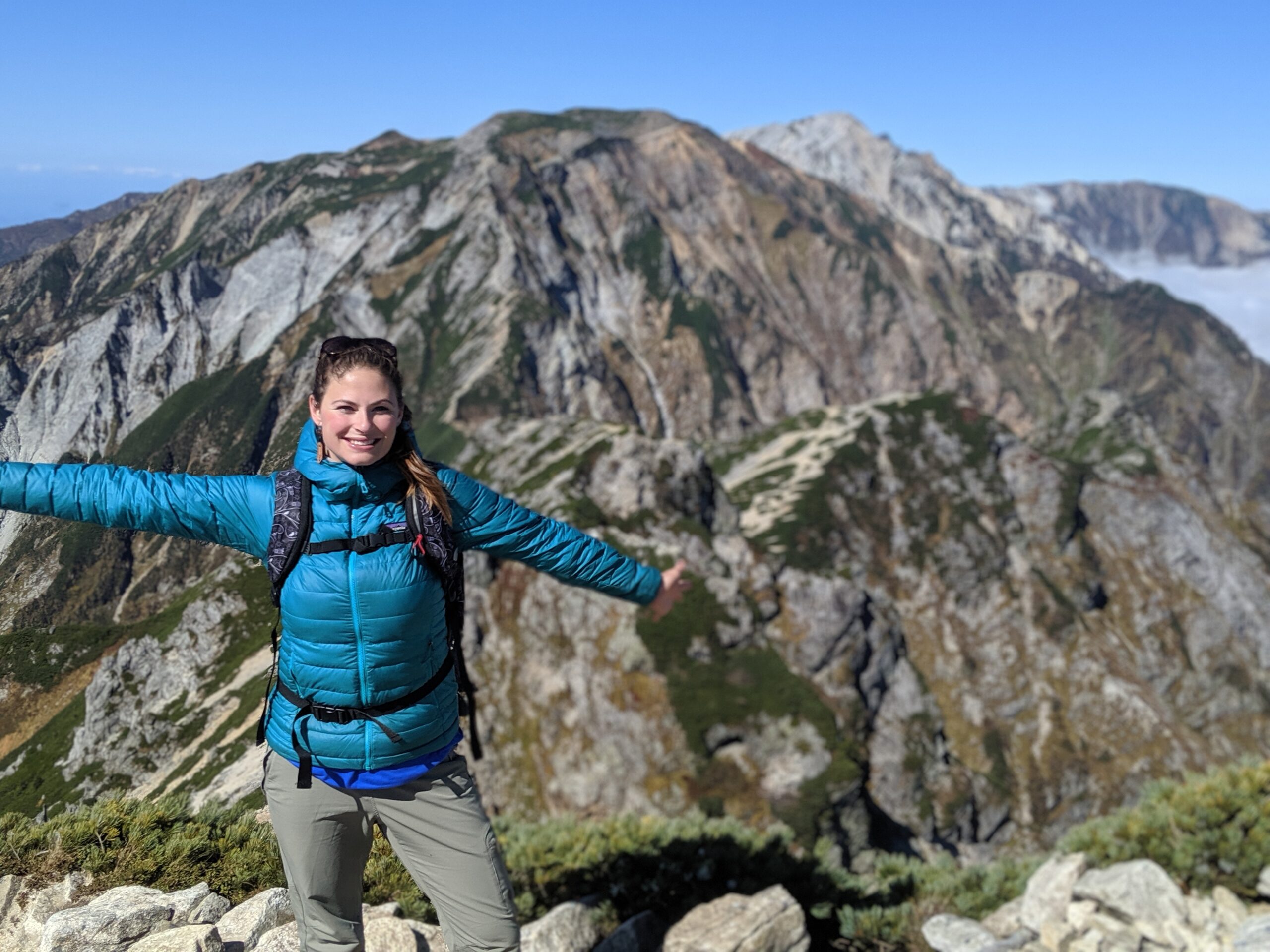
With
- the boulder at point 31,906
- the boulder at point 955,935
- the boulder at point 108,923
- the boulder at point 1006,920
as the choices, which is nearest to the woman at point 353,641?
the boulder at point 108,923

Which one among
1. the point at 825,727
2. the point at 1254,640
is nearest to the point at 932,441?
the point at 1254,640

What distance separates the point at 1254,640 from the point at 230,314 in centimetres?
14072

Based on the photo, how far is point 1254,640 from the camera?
117 metres

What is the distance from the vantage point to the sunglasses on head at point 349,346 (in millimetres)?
6484

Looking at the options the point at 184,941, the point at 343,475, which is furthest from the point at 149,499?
the point at 184,941

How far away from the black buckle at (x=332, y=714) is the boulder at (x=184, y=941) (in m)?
3.11

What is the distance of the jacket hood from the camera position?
634 centimetres

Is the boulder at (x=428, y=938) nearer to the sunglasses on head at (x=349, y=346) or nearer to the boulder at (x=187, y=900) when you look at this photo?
the boulder at (x=187, y=900)

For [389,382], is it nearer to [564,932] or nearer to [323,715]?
[323,715]

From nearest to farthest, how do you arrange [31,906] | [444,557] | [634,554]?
[444,557]
[31,906]
[634,554]

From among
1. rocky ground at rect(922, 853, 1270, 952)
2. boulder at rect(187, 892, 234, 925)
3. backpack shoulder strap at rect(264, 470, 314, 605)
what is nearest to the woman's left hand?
backpack shoulder strap at rect(264, 470, 314, 605)

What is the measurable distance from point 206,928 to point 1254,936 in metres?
12.3

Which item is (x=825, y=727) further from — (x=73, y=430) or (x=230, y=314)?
(x=73, y=430)

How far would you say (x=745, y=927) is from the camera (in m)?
10.8
